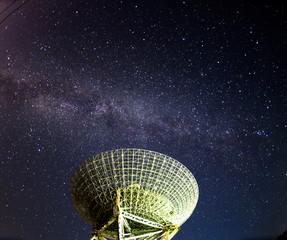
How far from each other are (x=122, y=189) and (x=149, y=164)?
2.45 metres

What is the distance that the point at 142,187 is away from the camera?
16.1m

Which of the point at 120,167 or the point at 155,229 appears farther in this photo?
the point at 120,167

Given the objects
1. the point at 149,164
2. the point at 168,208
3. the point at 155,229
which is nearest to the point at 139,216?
the point at 155,229

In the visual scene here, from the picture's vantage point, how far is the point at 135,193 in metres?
15.5

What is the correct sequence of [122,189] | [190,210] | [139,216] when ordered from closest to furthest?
[139,216]
[122,189]
[190,210]

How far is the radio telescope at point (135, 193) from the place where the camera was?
1472cm

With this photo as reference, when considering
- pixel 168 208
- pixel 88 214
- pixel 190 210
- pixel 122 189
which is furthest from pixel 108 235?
pixel 190 210

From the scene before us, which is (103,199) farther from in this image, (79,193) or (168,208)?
(168,208)

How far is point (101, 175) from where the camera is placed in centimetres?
1579

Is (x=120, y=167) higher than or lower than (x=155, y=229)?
higher

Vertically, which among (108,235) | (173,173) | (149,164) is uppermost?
(149,164)

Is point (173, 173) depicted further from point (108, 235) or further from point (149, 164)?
point (108, 235)

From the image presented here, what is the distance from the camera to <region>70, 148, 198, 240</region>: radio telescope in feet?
48.3

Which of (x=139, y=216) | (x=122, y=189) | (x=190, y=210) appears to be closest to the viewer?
(x=139, y=216)
